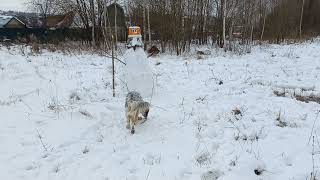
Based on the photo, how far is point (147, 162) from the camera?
4.02 metres

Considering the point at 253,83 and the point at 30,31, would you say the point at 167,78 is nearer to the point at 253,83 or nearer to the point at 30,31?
the point at 253,83

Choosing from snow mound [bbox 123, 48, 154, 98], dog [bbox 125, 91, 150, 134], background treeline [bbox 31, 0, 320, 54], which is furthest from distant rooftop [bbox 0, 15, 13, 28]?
dog [bbox 125, 91, 150, 134]

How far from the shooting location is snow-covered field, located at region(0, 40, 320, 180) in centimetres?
381

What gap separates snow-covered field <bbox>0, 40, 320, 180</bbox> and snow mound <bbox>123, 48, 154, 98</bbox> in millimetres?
368

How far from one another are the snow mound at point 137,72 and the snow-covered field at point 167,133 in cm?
37

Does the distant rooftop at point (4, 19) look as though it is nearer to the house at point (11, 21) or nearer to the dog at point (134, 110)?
the house at point (11, 21)

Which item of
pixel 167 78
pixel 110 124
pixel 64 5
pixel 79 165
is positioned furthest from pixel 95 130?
pixel 64 5

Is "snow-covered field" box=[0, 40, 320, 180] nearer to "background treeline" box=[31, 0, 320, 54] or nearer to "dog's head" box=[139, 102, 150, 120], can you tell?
"dog's head" box=[139, 102, 150, 120]

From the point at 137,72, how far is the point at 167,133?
223cm

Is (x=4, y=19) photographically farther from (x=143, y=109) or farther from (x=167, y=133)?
(x=167, y=133)

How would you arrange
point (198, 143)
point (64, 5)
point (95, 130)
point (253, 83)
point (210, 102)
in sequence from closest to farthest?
point (198, 143)
point (95, 130)
point (210, 102)
point (253, 83)
point (64, 5)

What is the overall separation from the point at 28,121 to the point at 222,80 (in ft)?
17.1

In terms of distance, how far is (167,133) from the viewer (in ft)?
16.1

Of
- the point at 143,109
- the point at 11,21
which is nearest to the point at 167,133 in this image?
the point at 143,109
